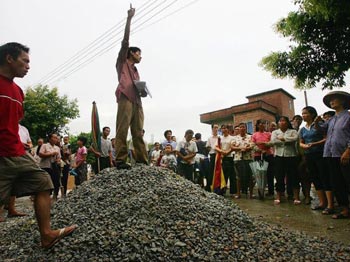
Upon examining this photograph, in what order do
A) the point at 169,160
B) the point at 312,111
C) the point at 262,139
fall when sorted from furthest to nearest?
the point at 169,160 < the point at 262,139 < the point at 312,111

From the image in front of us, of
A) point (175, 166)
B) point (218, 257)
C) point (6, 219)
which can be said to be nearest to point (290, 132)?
point (175, 166)

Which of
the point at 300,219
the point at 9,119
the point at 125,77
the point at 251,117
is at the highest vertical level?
the point at 251,117

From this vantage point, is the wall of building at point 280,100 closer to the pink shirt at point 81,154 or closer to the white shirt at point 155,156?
the white shirt at point 155,156

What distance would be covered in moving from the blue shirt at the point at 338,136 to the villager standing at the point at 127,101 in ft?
10.8

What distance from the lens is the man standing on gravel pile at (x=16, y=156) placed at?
2.81 m

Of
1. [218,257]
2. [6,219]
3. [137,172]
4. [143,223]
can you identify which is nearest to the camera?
[218,257]

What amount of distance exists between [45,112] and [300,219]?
25876mm

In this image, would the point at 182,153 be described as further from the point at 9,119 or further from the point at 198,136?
the point at 9,119

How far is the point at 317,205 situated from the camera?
5809 mm

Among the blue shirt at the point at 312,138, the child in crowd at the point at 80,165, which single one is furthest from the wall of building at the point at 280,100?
the blue shirt at the point at 312,138

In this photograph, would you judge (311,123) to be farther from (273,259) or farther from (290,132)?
(273,259)

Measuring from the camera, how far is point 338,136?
496 cm

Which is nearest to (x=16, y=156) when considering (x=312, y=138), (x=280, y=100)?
(x=312, y=138)

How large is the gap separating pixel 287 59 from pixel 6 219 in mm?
9284
